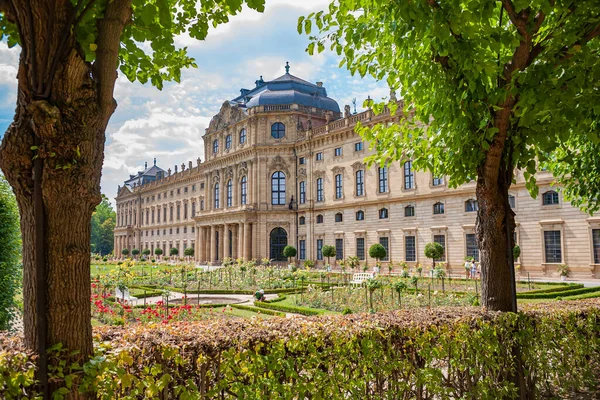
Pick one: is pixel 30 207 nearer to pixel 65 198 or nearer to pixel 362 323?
pixel 65 198

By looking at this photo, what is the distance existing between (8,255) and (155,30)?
22.4 feet

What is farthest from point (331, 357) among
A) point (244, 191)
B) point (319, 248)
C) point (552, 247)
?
point (244, 191)

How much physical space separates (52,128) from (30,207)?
0.49 metres

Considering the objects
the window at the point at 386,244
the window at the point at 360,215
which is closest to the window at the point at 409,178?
the window at the point at 386,244

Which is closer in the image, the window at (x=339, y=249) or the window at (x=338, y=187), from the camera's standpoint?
the window at (x=339, y=249)

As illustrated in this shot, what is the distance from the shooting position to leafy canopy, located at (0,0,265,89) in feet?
9.35

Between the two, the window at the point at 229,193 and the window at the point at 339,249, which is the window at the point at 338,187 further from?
the window at the point at 229,193

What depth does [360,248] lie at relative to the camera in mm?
34156

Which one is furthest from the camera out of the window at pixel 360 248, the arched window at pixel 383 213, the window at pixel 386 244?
the window at pixel 360 248

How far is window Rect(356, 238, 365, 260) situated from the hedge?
2827 cm

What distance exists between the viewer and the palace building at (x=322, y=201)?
→ 24.8 metres

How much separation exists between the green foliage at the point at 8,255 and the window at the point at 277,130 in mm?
33958

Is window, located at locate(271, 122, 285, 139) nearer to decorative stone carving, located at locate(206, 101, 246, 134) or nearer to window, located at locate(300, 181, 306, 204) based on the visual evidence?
decorative stone carving, located at locate(206, 101, 246, 134)

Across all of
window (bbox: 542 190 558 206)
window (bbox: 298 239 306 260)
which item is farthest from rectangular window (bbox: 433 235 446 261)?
window (bbox: 298 239 306 260)
